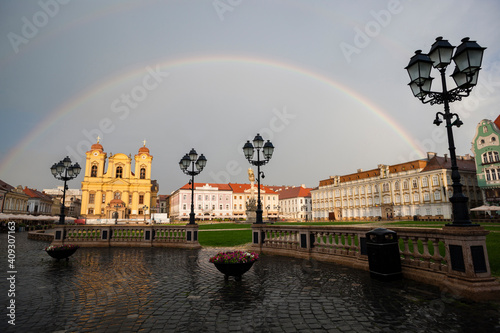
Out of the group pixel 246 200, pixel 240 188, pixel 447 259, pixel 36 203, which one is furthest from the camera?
pixel 240 188

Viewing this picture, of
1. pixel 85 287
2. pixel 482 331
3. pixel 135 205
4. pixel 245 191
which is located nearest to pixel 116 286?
pixel 85 287

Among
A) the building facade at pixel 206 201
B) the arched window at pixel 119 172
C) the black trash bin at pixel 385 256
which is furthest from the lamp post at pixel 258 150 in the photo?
the building facade at pixel 206 201

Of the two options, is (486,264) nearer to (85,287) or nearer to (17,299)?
(85,287)

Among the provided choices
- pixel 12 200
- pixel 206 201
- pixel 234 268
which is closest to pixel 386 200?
pixel 206 201

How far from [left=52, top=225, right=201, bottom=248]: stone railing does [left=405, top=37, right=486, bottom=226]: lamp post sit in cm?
1402

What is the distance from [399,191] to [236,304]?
73.2m

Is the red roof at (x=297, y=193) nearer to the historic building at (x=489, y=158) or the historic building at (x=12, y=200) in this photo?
the historic building at (x=489, y=158)

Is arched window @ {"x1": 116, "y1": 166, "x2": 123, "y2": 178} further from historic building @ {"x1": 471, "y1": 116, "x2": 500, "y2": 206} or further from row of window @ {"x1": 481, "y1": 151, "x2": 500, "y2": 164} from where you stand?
row of window @ {"x1": 481, "y1": 151, "x2": 500, "y2": 164}

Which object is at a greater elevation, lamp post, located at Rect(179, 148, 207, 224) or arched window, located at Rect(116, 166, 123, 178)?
arched window, located at Rect(116, 166, 123, 178)

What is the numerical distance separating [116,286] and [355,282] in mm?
6606

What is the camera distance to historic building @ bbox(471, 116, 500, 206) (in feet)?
156

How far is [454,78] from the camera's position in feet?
24.7

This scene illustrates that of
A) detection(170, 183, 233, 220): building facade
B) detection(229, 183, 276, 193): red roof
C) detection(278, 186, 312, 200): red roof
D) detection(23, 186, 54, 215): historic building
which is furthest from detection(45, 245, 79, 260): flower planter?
detection(278, 186, 312, 200): red roof

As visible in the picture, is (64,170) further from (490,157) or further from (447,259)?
(490,157)
